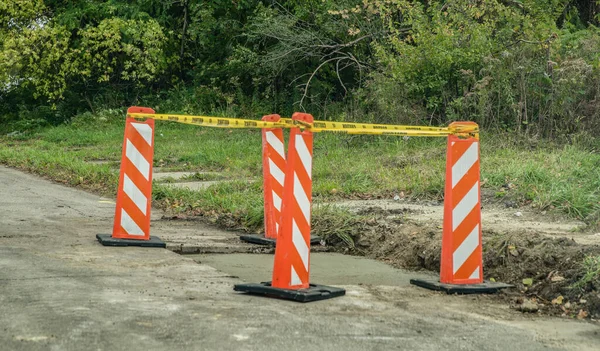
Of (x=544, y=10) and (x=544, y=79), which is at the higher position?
(x=544, y=10)

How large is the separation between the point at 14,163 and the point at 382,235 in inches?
408

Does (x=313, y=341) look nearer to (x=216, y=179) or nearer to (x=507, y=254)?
(x=507, y=254)

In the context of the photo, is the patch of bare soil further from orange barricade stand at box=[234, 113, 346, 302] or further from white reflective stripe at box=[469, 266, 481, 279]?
orange barricade stand at box=[234, 113, 346, 302]

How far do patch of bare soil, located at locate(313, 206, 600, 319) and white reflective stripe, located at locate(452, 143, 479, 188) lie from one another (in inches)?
38.6

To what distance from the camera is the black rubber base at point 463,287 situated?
253 inches

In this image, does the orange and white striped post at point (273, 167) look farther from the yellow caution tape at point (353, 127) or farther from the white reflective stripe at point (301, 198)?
the white reflective stripe at point (301, 198)

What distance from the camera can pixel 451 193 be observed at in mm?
6609

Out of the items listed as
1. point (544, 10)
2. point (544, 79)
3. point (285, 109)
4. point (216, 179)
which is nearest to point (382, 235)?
point (216, 179)

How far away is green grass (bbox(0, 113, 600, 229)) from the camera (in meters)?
10.3

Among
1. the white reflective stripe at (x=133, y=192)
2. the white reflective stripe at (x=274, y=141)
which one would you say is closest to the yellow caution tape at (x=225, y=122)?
the white reflective stripe at (x=133, y=192)

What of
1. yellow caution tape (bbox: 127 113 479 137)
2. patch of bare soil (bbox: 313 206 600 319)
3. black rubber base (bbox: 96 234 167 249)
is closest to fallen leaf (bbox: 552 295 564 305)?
patch of bare soil (bbox: 313 206 600 319)

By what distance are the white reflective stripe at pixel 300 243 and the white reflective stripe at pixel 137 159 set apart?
252cm

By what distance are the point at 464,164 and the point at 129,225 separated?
10.7 ft

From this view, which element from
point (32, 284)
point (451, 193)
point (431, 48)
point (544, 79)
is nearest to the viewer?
point (32, 284)
